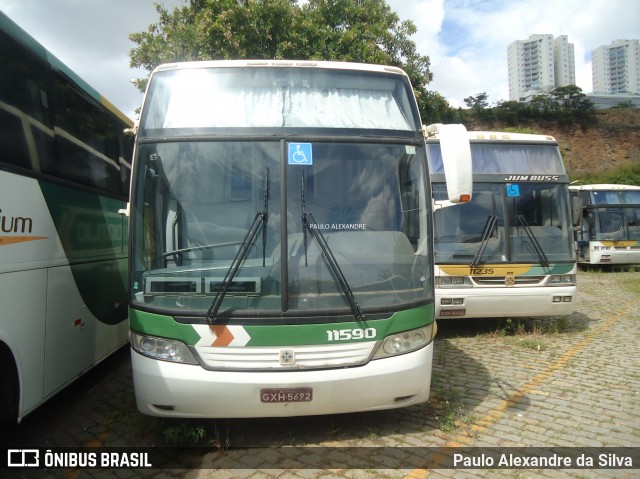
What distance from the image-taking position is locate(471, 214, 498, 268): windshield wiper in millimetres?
7918

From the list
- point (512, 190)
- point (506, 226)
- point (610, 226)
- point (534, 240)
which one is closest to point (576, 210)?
point (534, 240)

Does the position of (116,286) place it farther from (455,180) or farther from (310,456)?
(455,180)

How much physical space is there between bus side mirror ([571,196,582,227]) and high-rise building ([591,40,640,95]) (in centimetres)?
11564

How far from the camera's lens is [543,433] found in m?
4.55

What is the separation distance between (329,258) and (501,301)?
15.8 feet

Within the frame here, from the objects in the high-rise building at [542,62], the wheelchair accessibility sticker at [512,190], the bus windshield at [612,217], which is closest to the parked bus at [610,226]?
the bus windshield at [612,217]

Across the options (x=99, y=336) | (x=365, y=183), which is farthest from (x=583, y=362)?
(x=99, y=336)

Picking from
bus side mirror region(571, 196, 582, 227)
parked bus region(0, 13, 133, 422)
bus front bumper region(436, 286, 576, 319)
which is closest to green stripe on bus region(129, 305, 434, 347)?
parked bus region(0, 13, 133, 422)

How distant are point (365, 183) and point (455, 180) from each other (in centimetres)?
84

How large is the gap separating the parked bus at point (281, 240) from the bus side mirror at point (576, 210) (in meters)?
4.85

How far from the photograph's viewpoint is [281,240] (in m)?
4.09

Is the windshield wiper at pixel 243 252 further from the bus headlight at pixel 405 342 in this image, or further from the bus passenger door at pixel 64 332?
the bus passenger door at pixel 64 332

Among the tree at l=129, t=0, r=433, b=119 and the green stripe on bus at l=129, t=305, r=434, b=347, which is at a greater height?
the tree at l=129, t=0, r=433, b=119

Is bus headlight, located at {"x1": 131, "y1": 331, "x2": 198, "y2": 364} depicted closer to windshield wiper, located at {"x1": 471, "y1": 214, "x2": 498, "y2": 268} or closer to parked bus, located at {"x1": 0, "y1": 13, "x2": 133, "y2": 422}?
parked bus, located at {"x1": 0, "y1": 13, "x2": 133, "y2": 422}
